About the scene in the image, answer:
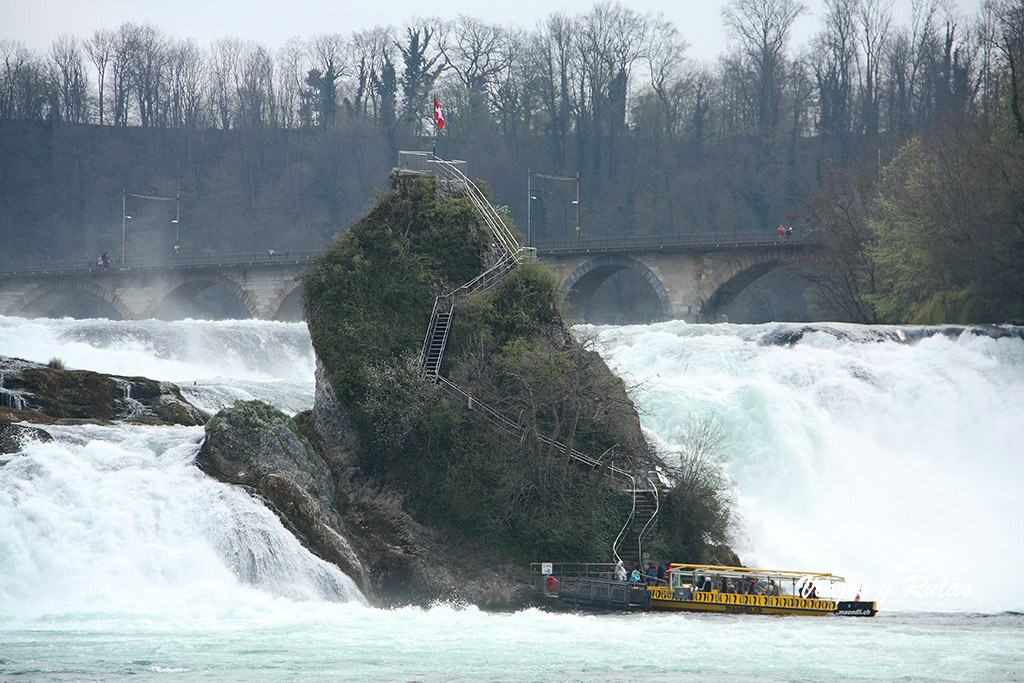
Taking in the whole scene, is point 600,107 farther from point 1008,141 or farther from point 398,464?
A: point 398,464

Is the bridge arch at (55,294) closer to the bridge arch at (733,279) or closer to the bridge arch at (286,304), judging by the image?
the bridge arch at (286,304)

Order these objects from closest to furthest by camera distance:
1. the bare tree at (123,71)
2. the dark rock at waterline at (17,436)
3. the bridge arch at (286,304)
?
the dark rock at waterline at (17,436) → the bridge arch at (286,304) → the bare tree at (123,71)

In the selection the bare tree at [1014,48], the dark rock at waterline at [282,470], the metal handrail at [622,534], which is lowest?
the metal handrail at [622,534]

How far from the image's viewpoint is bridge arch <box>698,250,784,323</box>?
75.4 meters

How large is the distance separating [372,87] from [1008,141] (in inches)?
3298

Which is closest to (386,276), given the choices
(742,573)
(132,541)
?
(132,541)

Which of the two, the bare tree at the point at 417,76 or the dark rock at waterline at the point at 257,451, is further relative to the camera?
the bare tree at the point at 417,76

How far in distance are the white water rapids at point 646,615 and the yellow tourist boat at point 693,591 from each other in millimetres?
752

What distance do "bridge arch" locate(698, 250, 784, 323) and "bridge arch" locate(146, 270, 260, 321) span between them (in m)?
31.3

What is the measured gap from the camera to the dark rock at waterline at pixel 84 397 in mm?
32406

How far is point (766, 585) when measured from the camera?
29.8 meters

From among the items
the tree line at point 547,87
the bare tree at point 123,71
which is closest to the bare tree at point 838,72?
the tree line at point 547,87

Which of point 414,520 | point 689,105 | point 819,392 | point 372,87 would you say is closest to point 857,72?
point 689,105

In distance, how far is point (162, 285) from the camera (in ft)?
281
